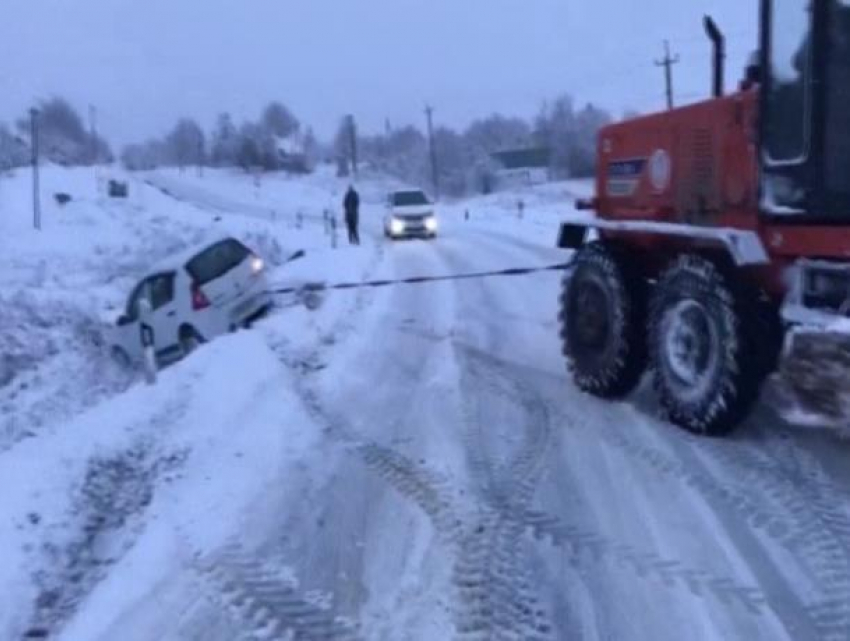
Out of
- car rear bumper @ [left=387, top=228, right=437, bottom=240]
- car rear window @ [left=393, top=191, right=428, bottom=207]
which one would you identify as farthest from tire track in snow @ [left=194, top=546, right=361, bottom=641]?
car rear window @ [left=393, top=191, right=428, bottom=207]

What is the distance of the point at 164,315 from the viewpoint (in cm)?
1493

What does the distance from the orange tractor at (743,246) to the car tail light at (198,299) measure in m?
6.97

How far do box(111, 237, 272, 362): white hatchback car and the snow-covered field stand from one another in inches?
121

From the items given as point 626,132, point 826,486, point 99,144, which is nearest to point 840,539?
point 826,486

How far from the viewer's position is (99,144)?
132 metres

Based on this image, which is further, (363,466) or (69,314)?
(69,314)

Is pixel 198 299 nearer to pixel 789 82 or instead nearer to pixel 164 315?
pixel 164 315

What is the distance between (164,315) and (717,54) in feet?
30.3

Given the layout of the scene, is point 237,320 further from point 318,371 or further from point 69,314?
point 69,314

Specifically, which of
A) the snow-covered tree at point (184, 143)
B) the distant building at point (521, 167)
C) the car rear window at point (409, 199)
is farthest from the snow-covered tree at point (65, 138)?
the car rear window at point (409, 199)

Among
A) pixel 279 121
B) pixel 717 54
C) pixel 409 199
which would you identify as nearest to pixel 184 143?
Answer: pixel 279 121

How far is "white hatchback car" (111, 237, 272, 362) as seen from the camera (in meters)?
14.6

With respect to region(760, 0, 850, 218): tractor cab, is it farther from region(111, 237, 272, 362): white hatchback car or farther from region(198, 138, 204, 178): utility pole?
region(198, 138, 204, 178): utility pole

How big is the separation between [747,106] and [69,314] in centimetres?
1648
